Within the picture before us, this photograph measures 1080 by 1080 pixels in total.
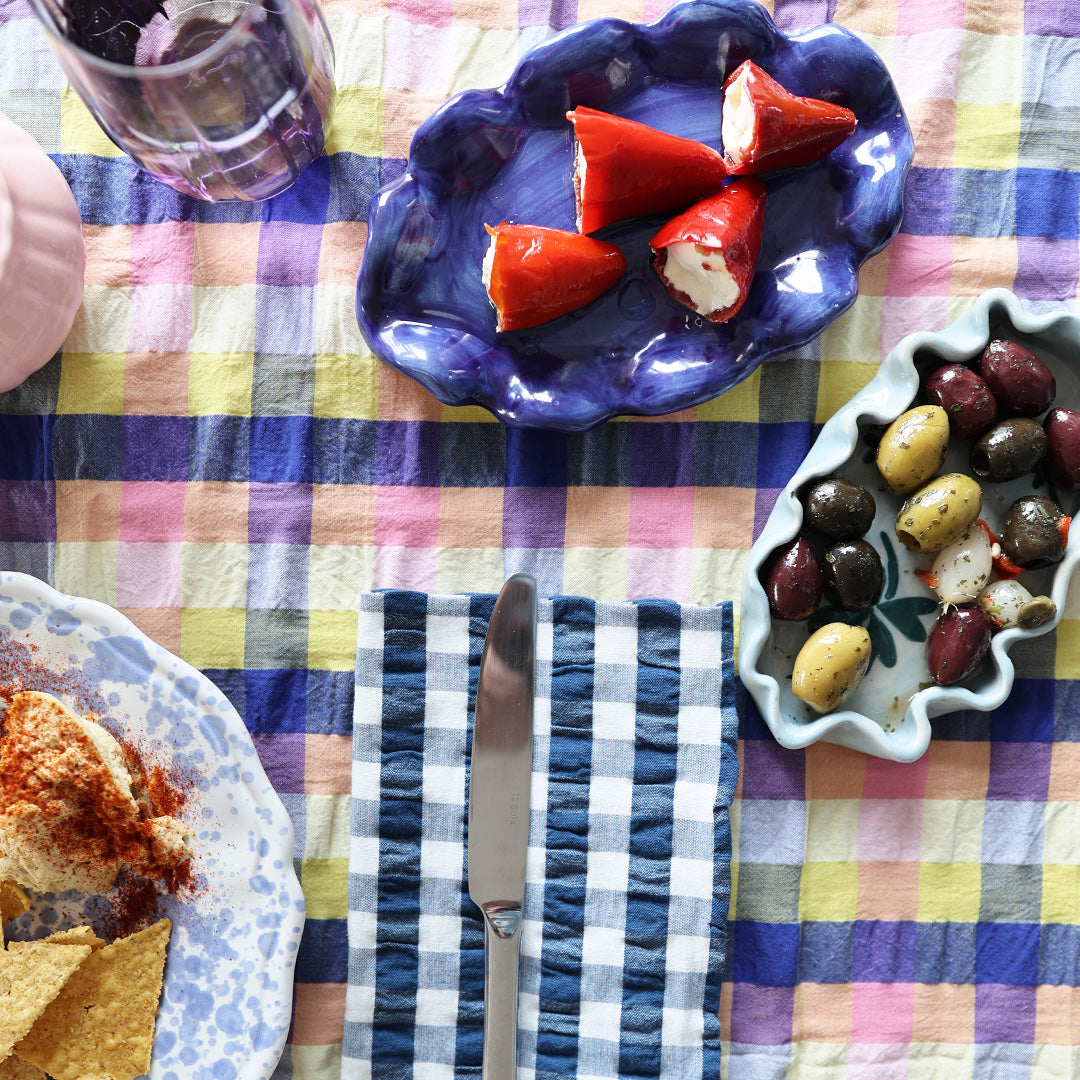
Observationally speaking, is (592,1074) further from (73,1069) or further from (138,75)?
(138,75)

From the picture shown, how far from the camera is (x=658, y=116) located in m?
0.88

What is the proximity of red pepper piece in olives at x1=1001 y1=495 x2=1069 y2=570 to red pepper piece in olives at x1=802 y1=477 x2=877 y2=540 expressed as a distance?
12 centimetres

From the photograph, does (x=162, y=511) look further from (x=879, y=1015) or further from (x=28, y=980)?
(x=879, y=1015)

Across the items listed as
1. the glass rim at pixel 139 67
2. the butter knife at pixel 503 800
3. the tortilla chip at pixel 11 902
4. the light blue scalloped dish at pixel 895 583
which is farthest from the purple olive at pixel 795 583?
the tortilla chip at pixel 11 902

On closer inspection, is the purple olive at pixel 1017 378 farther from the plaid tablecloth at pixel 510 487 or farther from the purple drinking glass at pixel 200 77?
the purple drinking glass at pixel 200 77

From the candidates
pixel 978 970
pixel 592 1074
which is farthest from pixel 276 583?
pixel 978 970

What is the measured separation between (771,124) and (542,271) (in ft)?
0.74

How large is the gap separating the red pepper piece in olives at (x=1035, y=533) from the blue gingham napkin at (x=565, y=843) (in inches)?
10.3

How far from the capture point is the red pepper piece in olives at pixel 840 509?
33.2 inches

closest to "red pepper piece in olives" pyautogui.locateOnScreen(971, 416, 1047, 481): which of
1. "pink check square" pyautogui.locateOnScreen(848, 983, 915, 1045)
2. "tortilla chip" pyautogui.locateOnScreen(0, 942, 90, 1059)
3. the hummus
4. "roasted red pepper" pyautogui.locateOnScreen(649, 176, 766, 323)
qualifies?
"roasted red pepper" pyautogui.locateOnScreen(649, 176, 766, 323)

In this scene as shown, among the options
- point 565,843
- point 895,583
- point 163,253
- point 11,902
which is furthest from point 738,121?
point 11,902

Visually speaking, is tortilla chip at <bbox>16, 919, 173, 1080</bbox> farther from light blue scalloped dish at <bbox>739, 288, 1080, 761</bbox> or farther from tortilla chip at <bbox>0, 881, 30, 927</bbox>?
light blue scalloped dish at <bbox>739, 288, 1080, 761</bbox>

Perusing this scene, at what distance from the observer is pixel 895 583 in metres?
0.89

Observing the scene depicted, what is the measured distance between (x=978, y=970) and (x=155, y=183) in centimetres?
108
